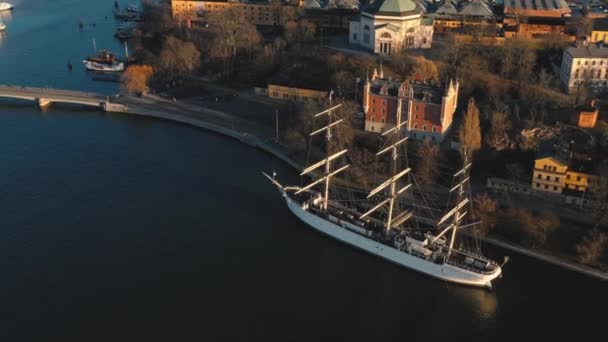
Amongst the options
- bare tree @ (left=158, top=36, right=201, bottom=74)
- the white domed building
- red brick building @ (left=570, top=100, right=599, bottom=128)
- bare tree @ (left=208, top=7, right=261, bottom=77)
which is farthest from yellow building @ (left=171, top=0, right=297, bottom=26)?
red brick building @ (left=570, top=100, right=599, bottom=128)

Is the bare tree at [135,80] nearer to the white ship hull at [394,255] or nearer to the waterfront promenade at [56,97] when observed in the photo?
the waterfront promenade at [56,97]

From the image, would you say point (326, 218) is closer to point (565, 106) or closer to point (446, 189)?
point (446, 189)

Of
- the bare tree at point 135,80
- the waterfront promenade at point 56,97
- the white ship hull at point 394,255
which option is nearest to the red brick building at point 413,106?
the white ship hull at point 394,255

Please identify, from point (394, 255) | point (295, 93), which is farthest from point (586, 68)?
point (394, 255)

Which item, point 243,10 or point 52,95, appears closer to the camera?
point 52,95

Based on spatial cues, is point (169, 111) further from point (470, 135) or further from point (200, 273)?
point (470, 135)

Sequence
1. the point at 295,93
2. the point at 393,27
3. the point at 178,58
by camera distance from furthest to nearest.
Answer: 1. the point at 178,58
2. the point at 393,27
3. the point at 295,93

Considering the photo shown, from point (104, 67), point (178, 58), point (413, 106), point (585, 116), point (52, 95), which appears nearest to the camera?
point (585, 116)
